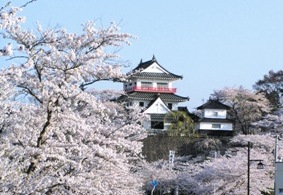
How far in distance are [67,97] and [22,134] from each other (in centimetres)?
84

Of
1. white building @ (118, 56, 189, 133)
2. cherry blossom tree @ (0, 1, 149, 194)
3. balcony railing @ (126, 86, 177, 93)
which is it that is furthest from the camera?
balcony railing @ (126, 86, 177, 93)

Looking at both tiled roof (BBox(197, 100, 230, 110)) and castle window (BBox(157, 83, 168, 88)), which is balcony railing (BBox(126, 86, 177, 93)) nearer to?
castle window (BBox(157, 83, 168, 88))

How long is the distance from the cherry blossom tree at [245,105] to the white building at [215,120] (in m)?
0.93

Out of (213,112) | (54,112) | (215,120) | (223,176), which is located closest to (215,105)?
(213,112)

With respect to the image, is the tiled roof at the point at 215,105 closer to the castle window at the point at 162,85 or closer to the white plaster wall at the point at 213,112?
the white plaster wall at the point at 213,112

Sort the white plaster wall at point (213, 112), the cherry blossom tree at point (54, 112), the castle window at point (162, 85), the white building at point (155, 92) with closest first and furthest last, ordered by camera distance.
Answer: the cherry blossom tree at point (54, 112) < the white building at point (155, 92) < the white plaster wall at point (213, 112) < the castle window at point (162, 85)

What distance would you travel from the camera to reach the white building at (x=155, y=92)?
46.2 metres

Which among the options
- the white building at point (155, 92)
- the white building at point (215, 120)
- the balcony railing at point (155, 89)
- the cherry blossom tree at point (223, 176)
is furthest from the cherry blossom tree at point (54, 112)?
the balcony railing at point (155, 89)

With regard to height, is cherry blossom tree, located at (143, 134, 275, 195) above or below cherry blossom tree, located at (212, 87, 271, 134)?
below

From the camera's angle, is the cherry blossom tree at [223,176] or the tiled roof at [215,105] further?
the tiled roof at [215,105]

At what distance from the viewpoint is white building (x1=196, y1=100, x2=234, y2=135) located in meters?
46.8

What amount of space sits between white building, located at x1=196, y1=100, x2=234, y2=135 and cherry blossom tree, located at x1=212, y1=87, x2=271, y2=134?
0.93 metres

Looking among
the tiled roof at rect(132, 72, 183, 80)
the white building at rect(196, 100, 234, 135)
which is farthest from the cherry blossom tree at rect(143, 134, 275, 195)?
the tiled roof at rect(132, 72, 183, 80)

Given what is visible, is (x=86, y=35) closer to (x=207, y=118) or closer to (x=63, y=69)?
(x=63, y=69)
